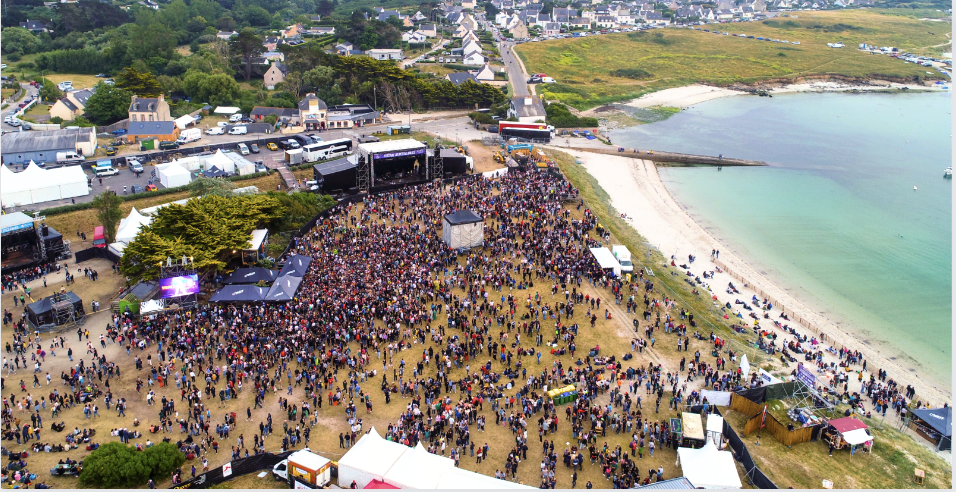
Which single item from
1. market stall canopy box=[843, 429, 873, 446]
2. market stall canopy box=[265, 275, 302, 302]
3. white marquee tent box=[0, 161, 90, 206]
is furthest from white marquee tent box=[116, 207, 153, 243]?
market stall canopy box=[843, 429, 873, 446]

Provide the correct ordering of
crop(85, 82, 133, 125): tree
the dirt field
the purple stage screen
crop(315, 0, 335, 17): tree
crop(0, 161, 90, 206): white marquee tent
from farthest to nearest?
1. crop(315, 0, 335, 17): tree
2. crop(85, 82, 133, 125): tree
3. crop(0, 161, 90, 206): white marquee tent
4. the purple stage screen
5. the dirt field

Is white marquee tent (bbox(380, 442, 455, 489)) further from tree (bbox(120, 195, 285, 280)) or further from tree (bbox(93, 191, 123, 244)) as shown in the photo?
tree (bbox(93, 191, 123, 244))

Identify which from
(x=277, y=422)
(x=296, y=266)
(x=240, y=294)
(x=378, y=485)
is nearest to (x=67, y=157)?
(x=296, y=266)

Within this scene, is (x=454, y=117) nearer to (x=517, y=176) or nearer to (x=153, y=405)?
(x=517, y=176)

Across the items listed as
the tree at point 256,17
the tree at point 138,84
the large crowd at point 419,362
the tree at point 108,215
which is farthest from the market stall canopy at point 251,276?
the tree at point 256,17

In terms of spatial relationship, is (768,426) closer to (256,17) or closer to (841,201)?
(841,201)

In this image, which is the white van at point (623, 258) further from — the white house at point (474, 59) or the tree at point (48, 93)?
the white house at point (474, 59)

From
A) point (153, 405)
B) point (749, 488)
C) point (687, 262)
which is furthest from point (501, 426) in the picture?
point (687, 262)
